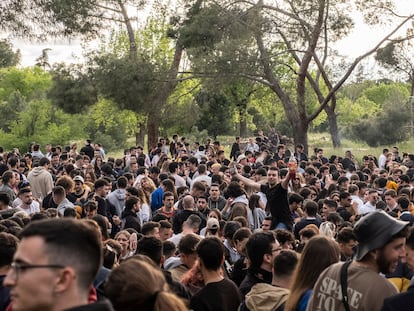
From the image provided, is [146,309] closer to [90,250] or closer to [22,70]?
[90,250]

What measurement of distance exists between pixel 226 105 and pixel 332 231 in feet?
159

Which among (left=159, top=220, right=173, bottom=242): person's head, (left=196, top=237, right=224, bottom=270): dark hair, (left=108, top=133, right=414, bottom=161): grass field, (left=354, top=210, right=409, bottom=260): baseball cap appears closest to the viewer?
(left=354, top=210, right=409, bottom=260): baseball cap

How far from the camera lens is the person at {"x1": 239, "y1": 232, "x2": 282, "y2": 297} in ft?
18.5

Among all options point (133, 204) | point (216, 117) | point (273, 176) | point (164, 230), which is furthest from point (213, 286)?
point (216, 117)

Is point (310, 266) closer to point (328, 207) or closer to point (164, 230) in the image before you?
point (164, 230)

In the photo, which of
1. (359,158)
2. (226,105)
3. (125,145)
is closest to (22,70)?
(125,145)

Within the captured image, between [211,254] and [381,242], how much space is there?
157 centimetres

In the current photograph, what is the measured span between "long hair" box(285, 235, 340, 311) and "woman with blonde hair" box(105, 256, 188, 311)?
4.28 ft

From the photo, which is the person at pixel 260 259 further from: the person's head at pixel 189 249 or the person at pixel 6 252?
the person at pixel 6 252

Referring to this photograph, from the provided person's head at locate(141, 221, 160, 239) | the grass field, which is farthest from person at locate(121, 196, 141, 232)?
the grass field

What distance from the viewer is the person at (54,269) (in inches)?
111

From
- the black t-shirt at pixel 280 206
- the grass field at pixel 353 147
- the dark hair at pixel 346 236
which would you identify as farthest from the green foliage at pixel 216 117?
the dark hair at pixel 346 236

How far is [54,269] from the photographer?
2.84m

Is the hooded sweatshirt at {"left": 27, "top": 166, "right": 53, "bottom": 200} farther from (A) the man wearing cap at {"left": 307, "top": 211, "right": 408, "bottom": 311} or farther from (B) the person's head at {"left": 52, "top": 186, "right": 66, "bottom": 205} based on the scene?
(A) the man wearing cap at {"left": 307, "top": 211, "right": 408, "bottom": 311}
